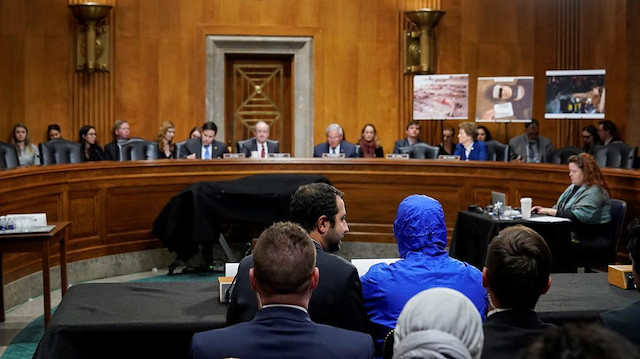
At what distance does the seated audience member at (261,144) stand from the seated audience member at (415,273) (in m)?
7.07

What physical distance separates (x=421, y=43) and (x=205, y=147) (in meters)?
3.60

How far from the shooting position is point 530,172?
8.55 metres

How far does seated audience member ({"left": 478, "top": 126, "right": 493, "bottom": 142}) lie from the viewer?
11.6m

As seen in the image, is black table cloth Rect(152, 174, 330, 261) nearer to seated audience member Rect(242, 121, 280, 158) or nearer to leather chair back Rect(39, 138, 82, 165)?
leather chair back Rect(39, 138, 82, 165)

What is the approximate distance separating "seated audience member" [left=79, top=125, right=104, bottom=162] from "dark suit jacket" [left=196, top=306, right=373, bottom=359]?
854 centimetres

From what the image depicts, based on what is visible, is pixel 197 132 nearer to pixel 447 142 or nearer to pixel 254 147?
pixel 254 147

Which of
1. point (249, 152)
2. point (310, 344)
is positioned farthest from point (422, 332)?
point (249, 152)

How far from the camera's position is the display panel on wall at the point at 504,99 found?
11.3 m

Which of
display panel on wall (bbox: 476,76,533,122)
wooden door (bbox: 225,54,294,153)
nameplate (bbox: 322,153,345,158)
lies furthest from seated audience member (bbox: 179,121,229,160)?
display panel on wall (bbox: 476,76,533,122)

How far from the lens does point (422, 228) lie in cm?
334

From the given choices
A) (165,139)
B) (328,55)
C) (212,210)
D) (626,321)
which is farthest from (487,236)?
(328,55)

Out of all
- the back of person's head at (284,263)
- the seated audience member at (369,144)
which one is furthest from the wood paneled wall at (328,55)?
the back of person's head at (284,263)

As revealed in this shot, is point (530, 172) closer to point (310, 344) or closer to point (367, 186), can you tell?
point (367, 186)

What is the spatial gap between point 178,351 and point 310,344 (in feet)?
4.77
